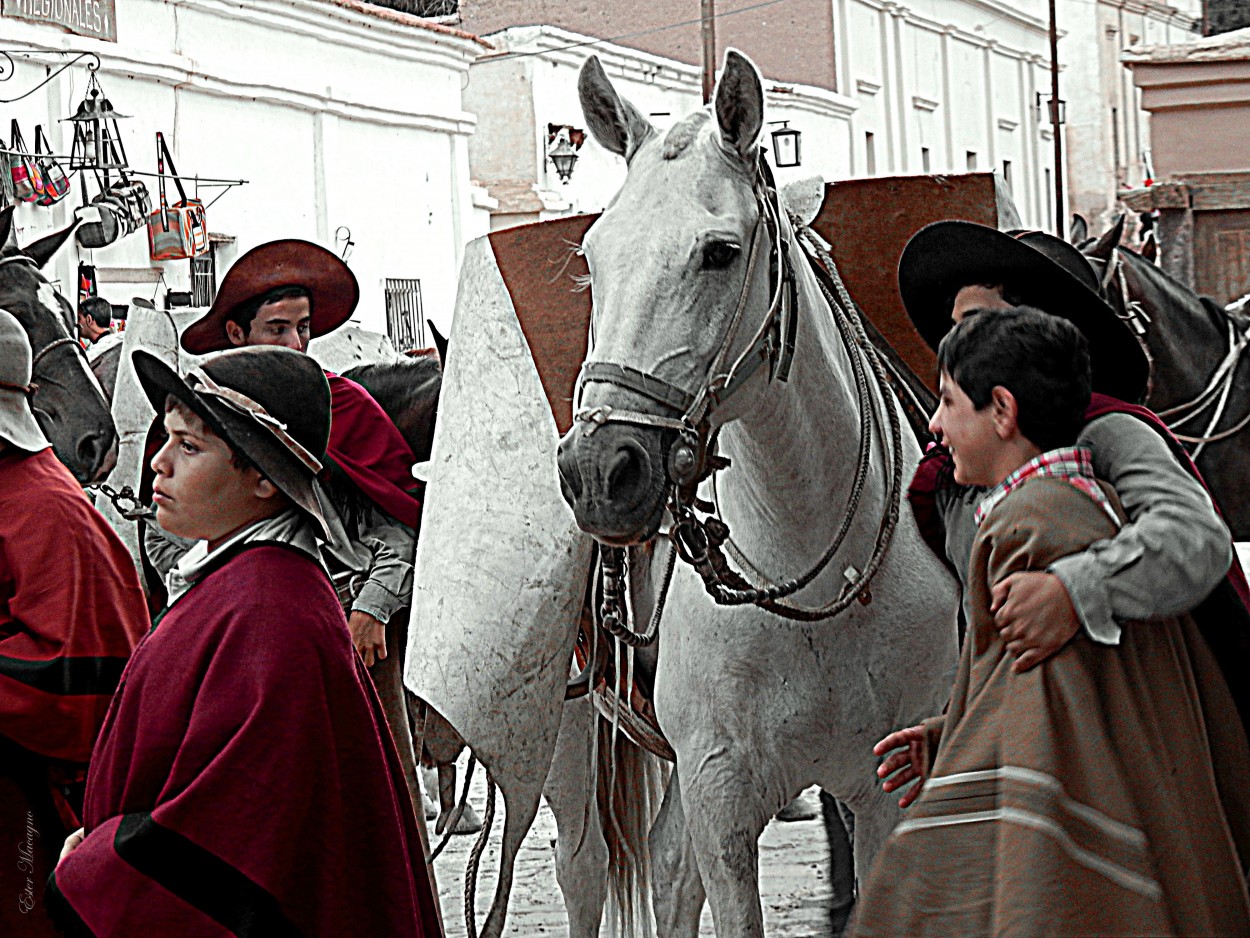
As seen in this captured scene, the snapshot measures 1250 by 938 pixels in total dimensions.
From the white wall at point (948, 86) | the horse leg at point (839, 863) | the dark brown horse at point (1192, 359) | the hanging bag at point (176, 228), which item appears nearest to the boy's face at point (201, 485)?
the horse leg at point (839, 863)

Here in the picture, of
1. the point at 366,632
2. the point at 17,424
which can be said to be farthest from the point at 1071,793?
the point at 366,632

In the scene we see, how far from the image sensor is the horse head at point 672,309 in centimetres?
318

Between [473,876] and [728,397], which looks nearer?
[728,397]

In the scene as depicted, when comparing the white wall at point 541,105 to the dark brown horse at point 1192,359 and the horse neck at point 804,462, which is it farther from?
the horse neck at point 804,462

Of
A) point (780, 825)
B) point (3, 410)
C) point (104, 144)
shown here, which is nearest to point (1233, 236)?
point (780, 825)

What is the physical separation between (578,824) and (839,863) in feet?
5.40

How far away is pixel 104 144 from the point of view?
45.3ft

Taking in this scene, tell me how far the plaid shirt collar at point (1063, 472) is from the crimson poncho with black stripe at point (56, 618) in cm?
188

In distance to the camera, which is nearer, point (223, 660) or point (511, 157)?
point (223, 660)

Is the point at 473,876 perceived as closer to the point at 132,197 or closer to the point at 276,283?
the point at 276,283

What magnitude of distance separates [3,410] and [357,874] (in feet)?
4.86

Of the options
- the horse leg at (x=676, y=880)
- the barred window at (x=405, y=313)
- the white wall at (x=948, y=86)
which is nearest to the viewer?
the horse leg at (x=676, y=880)

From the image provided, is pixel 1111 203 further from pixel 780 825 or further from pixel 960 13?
pixel 780 825

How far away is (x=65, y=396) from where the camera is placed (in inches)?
240
